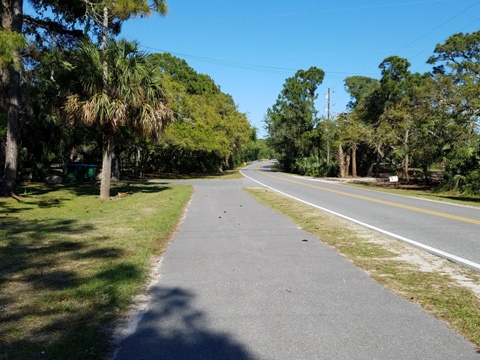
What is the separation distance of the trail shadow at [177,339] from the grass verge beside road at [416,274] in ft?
7.46

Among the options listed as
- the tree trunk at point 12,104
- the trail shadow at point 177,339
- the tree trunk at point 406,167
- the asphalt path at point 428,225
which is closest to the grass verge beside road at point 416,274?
the asphalt path at point 428,225

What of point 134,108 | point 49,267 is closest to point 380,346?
point 49,267

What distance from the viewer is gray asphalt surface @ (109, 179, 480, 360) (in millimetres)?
3594

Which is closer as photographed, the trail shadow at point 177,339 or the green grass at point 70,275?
the trail shadow at point 177,339

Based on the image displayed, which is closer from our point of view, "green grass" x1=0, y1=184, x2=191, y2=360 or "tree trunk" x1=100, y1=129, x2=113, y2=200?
"green grass" x1=0, y1=184, x2=191, y2=360

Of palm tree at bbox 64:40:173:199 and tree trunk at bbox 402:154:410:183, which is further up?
palm tree at bbox 64:40:173:199

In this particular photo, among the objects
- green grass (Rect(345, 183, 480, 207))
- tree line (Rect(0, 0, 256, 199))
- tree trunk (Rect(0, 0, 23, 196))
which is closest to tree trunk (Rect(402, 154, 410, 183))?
green grass (Rect(345, 183, 480, 207))

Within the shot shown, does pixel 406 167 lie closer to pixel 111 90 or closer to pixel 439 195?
pixel 439 195

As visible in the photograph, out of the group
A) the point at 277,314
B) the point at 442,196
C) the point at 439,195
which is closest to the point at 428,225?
the point at 277,314

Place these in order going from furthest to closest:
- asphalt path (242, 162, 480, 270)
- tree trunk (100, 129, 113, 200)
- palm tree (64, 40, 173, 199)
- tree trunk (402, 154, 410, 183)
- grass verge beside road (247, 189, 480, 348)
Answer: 1. tree trunk (402, 154, 410, 183)
2. tree trunk (100, 129, 113, 200)
3. palm tree (64, 40, 173, 199)
4. asphalt path (242, 162, 480, 270)
5. grass verge beside road (247, 189, 480, 348)

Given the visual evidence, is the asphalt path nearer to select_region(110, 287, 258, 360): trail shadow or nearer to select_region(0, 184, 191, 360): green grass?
select_region(110, 287, 258, 360): trail shadow

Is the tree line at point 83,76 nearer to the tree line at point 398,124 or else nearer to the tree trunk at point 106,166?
the tree trunk at point 106,166

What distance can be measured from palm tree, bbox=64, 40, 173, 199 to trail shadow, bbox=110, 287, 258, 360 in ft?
42.3

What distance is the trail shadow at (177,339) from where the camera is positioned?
138 inches
